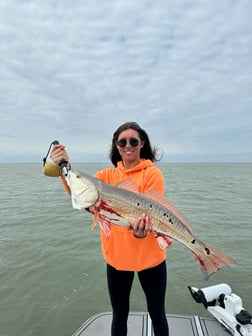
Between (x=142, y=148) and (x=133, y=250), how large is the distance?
1.44 meters

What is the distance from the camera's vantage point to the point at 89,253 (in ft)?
30.9

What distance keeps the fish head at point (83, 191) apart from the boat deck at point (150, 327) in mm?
2690

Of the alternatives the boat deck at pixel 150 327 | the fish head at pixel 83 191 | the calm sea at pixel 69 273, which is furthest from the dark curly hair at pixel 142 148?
the calm sea at pixel 69 273

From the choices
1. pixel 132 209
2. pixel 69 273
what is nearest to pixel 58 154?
pixel 132 209

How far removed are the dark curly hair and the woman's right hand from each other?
0.81m

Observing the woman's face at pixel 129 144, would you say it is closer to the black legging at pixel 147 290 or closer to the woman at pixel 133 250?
the woman at pixel 133 250

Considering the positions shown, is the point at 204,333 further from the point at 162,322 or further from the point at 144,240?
the point at 144,240

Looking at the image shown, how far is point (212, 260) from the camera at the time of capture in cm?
278

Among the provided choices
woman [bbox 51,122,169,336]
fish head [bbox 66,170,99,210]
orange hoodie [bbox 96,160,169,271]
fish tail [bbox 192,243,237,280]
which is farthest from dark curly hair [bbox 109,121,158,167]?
fish tail [bbox 192,243,237,280]

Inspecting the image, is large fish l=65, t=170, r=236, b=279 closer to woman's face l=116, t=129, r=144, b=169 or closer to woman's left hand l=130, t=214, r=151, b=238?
→ woman's left hand l=130, t=214, r=151, b=238

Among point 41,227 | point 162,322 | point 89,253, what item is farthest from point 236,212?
point 162,322

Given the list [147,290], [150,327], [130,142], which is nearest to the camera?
[147,290]

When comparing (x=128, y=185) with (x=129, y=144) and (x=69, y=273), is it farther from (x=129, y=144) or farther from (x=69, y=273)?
(x=69, y=273)

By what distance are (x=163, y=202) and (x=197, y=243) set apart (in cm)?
63
